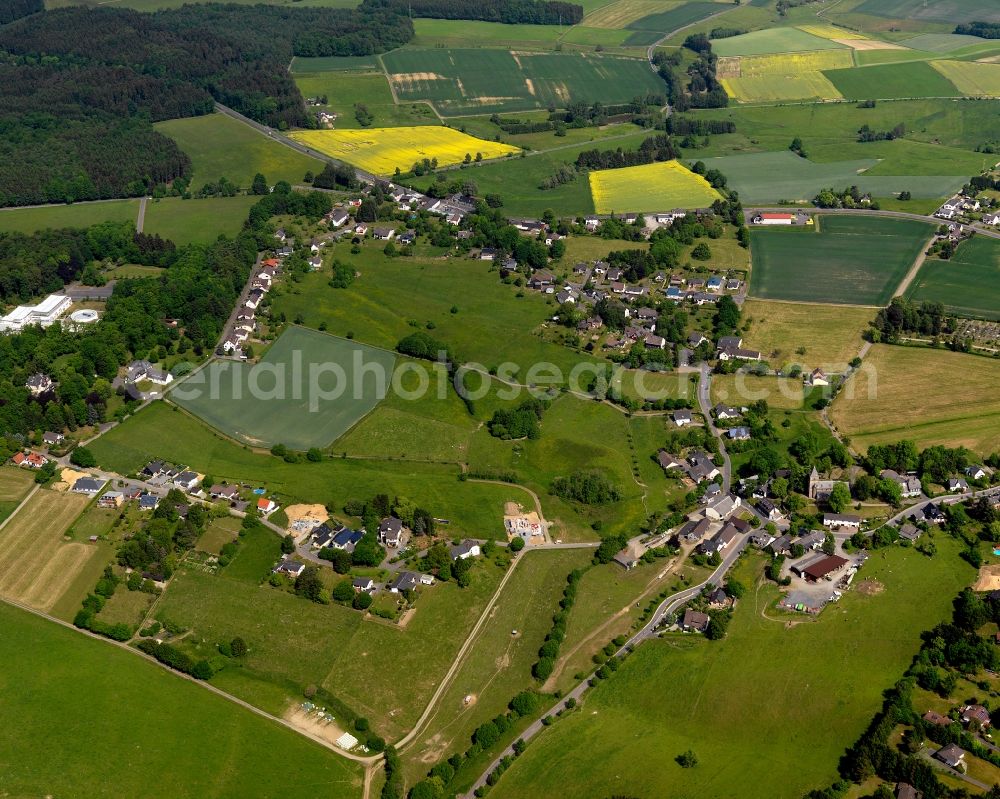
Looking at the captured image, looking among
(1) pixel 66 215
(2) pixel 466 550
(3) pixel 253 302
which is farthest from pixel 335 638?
(1) pixel 66 215

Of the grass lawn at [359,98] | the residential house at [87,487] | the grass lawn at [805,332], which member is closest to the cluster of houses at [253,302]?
the residential house at [87,487]

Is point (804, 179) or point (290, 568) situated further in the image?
point (804, 179)

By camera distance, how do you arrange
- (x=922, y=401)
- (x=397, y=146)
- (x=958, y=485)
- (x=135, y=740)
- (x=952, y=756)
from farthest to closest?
(x=397, y=146) → (x=922, y=401) → (x=958, y=485) → (x=135, y=740) → (x=952, y=756)

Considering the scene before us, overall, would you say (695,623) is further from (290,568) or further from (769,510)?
(290,568)

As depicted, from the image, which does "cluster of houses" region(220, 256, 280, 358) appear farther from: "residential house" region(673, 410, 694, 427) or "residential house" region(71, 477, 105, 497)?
"residential house" region(673, 410, 694, 427)

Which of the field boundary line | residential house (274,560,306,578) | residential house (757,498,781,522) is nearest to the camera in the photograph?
residential house (274,560,306,578)

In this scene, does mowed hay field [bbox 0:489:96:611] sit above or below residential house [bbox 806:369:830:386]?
above

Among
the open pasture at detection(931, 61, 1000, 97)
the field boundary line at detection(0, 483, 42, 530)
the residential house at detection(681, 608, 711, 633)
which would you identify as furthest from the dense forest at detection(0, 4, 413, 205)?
the open pasture at detection(931, 61, 1000, 97)
